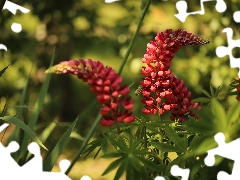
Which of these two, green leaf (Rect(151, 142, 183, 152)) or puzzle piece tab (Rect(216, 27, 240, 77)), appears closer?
green leaf (Rect(151, 142, 183, 152))

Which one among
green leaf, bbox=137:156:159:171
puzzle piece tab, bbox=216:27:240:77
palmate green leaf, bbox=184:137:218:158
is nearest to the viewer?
palmate green leaf, bbox=184:137:218:158

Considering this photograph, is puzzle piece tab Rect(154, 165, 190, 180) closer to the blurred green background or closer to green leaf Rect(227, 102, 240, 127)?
green leaf Rect(227, 102, 240, 127)

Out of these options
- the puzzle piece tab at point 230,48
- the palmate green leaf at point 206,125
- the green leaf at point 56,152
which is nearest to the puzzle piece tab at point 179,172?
the palmate green leaf at point 206,125

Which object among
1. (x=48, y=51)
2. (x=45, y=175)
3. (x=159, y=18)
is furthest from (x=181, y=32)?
(x=159, y=18)

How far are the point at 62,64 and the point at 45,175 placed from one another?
334 mm

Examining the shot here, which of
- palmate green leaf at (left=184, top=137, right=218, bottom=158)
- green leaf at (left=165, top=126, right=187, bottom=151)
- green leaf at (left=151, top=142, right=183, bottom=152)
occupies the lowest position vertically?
palmate green leaf at (left=184, top=137, right=218, bottom=158)

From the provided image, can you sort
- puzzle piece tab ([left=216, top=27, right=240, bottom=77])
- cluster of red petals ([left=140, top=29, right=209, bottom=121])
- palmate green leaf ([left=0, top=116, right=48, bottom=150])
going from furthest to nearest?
puzzle piece tab ([left=216, top=27, right=240, bottom=77]), palmate green leaf ([left=0, top=116, right=48, bottom=150]), cluster of red petals ([left=140, top=29, right=209, bottom=121])

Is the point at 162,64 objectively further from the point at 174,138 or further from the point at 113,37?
the point at 113,37

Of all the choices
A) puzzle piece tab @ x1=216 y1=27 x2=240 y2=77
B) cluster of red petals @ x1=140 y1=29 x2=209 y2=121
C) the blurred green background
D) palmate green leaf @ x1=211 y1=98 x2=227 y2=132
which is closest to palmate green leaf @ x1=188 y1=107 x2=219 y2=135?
palmate green leaf @ x1=211 y1=98 x2=227 y2=132

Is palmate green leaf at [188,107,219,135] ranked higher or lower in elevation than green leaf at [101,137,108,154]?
higher

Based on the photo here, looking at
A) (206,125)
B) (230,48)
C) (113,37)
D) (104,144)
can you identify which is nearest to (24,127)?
(104,144)

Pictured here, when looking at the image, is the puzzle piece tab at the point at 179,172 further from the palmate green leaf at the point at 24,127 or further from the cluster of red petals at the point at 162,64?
the palmate green leaf at the point at 24,127

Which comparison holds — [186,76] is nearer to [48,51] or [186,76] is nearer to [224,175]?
[48,51]

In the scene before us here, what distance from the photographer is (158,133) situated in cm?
128
